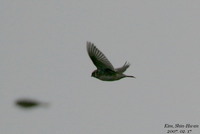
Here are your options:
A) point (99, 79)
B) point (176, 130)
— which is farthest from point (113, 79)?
point (176, 130)

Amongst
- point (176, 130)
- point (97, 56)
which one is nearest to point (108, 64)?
point (97, 56)

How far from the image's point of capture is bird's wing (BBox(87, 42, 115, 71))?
1980 centimetres

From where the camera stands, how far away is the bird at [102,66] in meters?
19.8

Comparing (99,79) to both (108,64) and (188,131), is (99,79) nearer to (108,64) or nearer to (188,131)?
(108,64)

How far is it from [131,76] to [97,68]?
2.16 feet

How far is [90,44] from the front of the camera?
19.9m

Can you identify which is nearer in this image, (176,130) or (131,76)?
(131,76)

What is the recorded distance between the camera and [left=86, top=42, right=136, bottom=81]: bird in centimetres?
1981

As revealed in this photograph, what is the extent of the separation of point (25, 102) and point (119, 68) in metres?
2.51

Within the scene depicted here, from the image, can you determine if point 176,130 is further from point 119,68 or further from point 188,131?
point 119,68

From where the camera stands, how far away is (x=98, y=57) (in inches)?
781

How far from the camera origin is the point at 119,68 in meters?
20.5

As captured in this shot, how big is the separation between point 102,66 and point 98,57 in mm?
178

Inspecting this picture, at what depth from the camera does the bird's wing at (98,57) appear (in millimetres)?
19797
